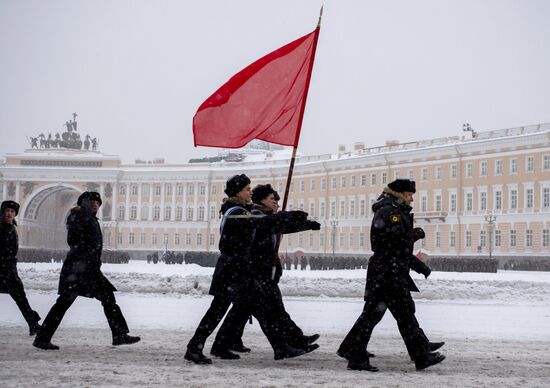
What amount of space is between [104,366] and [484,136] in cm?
5008

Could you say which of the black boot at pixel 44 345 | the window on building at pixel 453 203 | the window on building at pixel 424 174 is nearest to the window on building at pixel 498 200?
the window on building at pixel 453 203

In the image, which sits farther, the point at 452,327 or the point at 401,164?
the point at 401,164

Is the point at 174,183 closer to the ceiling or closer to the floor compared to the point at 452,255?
closer to the ceiling

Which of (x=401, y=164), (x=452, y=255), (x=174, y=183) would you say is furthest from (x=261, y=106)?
(x=174, y=183)

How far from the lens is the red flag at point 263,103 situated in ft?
25.1

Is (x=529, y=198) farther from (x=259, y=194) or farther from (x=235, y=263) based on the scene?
(x=235, y=263)

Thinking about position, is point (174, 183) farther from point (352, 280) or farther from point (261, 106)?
point (261, 106)

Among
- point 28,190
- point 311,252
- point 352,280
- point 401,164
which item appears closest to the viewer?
point 352,280

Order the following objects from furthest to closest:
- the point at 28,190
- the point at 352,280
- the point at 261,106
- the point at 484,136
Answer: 1. the point at 28,190
2. the point at 484,136
3. the point at 352,280
4. the point at 261,106

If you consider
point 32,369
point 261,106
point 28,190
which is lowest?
point 32,369

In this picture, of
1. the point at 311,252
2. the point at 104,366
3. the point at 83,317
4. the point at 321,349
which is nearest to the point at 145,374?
the point at 104,366

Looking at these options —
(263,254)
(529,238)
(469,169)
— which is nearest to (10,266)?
(263,254)

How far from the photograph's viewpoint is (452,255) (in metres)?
54.6

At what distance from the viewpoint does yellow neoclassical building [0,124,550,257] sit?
5134 cm
